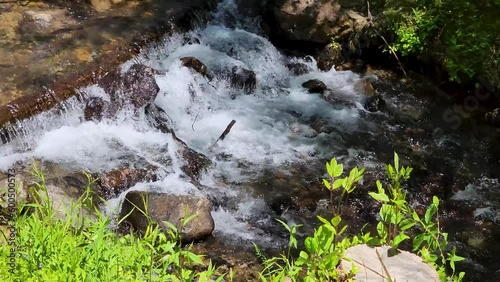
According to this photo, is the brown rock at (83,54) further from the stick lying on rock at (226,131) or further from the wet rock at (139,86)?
the stick lying on rock at (226,131)

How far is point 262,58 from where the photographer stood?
940 cm

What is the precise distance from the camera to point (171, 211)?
544 cm

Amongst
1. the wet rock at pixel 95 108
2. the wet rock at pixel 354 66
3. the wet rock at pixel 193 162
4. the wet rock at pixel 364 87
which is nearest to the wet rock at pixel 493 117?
the wet rock at pixel 364 87

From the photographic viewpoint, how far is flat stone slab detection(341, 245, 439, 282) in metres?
3.02

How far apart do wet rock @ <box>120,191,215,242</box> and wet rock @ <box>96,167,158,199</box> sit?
1.45 ft

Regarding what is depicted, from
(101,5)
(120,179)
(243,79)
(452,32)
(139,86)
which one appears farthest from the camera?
(101,5)

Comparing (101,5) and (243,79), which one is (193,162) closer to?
(243,79)

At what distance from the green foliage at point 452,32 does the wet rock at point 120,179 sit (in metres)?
4.45

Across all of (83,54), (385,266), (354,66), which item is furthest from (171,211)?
(354,66)

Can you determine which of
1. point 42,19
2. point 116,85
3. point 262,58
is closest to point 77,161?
point 116,85

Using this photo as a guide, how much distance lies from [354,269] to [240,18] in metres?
7.93

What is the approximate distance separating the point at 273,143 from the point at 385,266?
4.61 meters

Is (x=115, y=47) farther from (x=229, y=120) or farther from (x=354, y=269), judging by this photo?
(x=354, y=269)

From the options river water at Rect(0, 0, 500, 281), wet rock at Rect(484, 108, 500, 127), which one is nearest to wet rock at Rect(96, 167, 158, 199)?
river water at Rect(0, 0, 500, 281)
